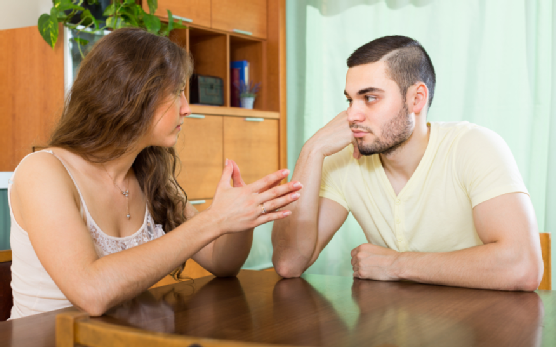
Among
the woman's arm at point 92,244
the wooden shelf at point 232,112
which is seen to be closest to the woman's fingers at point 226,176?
the woman's arm at point 92,244

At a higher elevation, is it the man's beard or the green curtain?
the green curtain

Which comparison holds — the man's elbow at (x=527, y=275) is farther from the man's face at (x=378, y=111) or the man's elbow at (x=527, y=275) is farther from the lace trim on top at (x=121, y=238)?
the lace trim on top at (x=121, y=238)

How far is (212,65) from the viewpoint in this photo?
362 centimetres

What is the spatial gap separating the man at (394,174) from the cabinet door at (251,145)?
189cm

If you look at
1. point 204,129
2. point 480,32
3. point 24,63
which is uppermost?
point 480,32

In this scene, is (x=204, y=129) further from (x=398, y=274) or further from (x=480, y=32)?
(x=398, y=274)

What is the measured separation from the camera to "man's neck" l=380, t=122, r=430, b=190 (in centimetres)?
156

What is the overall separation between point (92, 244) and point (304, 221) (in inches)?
25.3

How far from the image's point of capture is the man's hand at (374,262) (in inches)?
49.4

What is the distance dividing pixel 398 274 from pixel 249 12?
2831 mm

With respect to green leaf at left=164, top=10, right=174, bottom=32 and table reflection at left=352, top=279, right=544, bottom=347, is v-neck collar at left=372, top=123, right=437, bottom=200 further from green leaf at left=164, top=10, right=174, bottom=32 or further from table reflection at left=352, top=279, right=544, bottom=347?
green leaf at left=164, top=10, right=174, bottom=32

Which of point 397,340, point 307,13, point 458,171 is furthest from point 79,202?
point 307,13

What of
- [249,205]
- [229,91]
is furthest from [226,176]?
[229,91]

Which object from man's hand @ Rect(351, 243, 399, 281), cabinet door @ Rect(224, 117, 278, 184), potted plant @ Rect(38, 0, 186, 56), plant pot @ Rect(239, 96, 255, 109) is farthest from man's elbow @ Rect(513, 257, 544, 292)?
plant pot @ Rect(239, 96, 255, 109)
